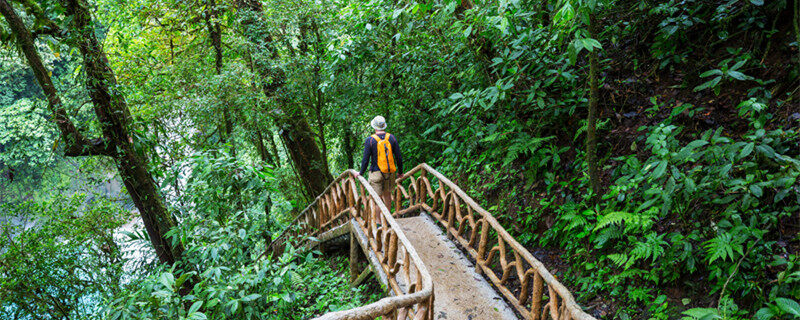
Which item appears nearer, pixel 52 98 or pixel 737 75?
pixel 737 75

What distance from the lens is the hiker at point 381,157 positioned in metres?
6.09

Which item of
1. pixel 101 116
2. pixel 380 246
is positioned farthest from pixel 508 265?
pixel 101 116

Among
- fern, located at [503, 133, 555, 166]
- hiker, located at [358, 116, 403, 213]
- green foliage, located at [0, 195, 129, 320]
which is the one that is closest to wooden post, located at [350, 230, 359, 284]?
hiker, located at [358, 116, 403, 213]

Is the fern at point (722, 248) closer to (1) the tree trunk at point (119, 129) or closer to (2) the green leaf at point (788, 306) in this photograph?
(2) the green leaf at point (788, 306)

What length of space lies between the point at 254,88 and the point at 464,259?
5974mm

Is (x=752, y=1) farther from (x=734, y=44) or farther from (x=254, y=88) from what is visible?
(x=254, y=88)

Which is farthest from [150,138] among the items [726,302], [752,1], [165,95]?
[752,1]

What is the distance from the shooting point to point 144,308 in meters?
3.67

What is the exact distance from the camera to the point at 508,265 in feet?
14.4

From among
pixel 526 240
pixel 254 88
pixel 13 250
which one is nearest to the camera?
pixel 526 240

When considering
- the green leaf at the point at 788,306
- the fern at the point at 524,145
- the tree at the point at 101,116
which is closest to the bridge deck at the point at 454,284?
the fern at the point at 524,145

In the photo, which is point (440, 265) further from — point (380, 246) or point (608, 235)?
point (608, 235)

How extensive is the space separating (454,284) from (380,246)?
3.48 ft

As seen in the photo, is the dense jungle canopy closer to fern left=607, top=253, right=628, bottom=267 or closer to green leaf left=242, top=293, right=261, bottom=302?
fern left=607, top=253, right=628, bottom=267
